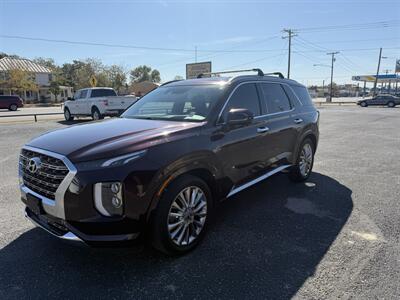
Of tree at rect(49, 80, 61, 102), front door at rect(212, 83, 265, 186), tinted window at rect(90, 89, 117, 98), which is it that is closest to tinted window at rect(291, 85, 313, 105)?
front door at rect(212, 83, 265, 186)

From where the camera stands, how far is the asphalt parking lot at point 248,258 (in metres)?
2.66

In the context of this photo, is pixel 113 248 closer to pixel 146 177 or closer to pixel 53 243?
pixel 146 177

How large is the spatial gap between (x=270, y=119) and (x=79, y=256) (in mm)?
3047

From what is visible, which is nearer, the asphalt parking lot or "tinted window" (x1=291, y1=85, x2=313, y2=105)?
the asphalt parking lot

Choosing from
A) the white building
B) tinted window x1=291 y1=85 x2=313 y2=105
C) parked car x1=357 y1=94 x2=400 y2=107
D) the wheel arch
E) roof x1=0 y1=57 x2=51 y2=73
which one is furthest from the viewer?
the white building

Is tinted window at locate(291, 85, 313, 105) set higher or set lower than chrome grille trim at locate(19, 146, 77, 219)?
higher

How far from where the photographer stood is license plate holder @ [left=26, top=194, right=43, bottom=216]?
9.45 ft

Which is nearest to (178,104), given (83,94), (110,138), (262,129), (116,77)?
(262,129)

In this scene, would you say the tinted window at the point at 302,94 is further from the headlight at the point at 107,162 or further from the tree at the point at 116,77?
the tree at the point at 116,77

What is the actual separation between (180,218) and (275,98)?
8.83 ft

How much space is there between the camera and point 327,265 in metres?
3.02

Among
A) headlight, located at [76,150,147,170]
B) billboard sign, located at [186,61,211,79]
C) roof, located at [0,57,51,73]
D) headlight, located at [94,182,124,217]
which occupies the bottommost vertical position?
headlight, located at [94,182,124,217]

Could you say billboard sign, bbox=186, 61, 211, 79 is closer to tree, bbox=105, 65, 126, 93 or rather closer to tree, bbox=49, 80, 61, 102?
tree, bbox=49, 80, 61, 102

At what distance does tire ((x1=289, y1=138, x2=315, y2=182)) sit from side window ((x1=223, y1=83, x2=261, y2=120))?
1.58 m
